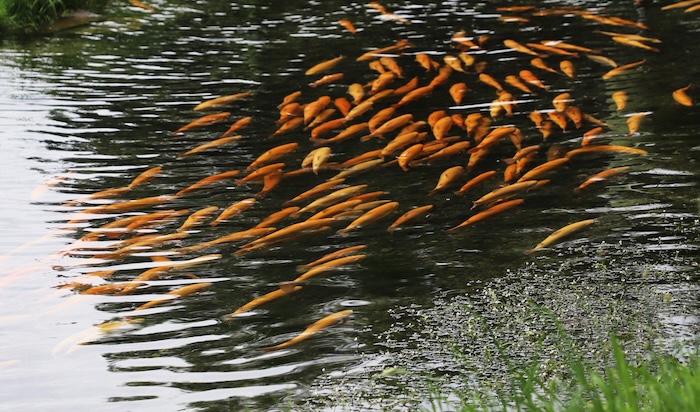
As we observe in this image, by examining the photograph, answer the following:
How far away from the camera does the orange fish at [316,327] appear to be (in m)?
4.43

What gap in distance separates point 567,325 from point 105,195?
3067 millimetres

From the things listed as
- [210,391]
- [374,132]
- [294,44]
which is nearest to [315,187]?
[374,132]

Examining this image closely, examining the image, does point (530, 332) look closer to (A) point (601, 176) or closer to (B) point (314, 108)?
(A) point (601, 176)

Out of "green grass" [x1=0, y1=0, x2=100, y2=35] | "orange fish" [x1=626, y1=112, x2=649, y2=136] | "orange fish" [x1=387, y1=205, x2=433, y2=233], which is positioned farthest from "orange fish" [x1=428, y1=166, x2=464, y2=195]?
"green grass" [x1=0, y1=0, x2=100, y2=35]

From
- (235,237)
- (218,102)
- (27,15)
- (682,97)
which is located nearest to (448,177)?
(235,237)

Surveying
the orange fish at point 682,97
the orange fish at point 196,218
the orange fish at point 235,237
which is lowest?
the orange fish at point 235,237

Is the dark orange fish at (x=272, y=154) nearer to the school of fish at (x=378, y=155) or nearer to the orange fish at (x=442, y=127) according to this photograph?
the school of fish at (x=378, y=155)

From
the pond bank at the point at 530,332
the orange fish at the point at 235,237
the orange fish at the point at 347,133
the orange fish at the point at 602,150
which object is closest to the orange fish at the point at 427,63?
the orange fish at the point at 347,133

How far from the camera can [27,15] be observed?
9.75 meters

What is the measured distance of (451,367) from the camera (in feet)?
13.5

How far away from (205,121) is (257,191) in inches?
50.1

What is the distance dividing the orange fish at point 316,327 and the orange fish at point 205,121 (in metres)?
2.89

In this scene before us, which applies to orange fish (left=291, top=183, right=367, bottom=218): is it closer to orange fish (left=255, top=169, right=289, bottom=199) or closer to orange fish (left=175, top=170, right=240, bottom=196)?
orange fish (left=255, top=169, right=289, bottom=199)

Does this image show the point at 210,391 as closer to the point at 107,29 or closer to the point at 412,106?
the point at 412,106
